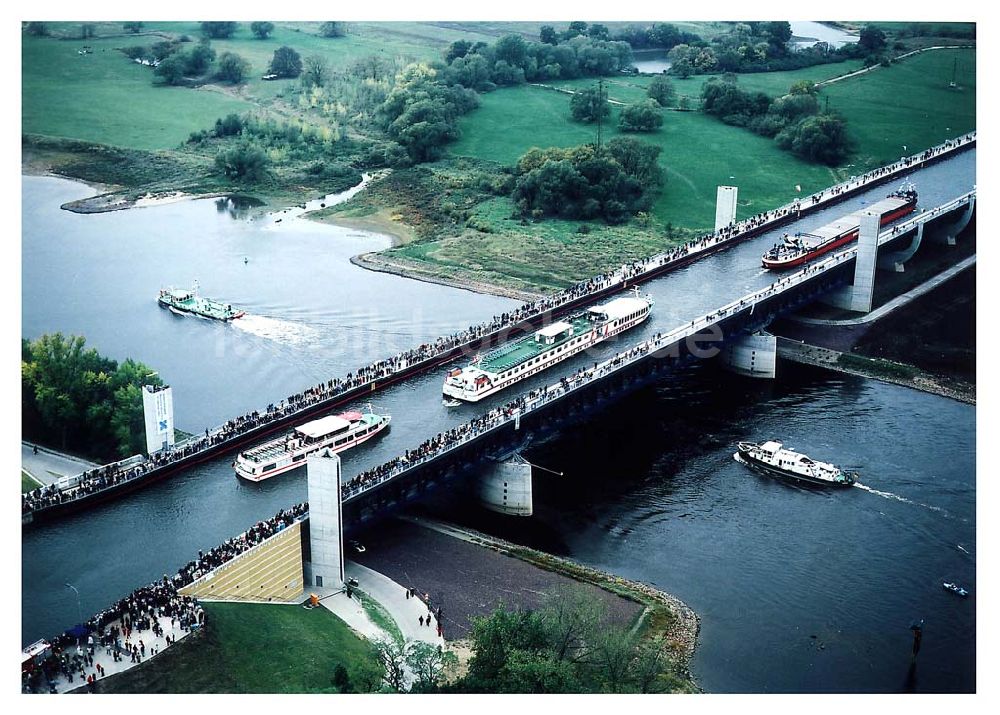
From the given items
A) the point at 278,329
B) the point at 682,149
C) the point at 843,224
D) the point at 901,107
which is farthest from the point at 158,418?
the point at 682,149

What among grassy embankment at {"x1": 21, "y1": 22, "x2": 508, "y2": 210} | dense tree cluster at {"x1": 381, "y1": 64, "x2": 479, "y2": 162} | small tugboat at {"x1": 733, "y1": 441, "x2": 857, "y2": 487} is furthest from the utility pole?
small tugboat at {"x1": 733, "y1": 441, "x2": 857, "y2": 487}

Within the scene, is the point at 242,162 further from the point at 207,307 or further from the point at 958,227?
the point at 958,227

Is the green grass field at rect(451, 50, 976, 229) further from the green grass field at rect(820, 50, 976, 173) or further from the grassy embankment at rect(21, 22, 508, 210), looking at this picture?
the grassy embankment at rect(21, 22, 508, 210)

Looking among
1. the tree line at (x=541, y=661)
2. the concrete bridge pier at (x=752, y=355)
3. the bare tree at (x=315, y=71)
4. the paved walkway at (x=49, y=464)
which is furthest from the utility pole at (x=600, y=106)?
the tree line at (x=541, y=661)

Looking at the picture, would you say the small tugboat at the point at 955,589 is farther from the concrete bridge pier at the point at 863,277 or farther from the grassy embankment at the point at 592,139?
the grassy embankment at the point at 592,139

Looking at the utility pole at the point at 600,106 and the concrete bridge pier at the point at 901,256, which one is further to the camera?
the utility pole at the point at 600,106

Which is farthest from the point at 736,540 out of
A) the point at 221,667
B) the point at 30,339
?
the point at 30,339

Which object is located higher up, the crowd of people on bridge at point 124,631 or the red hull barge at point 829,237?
the red hull barge at point 829,237
